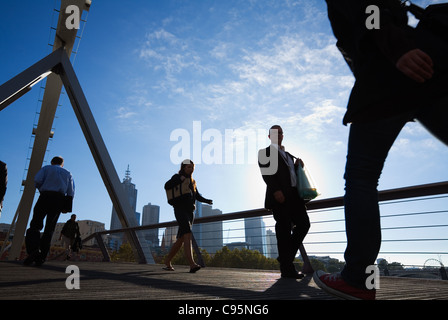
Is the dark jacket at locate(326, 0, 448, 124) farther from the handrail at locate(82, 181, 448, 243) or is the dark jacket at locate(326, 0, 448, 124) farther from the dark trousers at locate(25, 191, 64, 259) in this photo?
the dark trousers at locate(25, 191, 64, 259)

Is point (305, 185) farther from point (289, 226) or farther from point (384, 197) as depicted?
point (384, 197)

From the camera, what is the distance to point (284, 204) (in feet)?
11.9

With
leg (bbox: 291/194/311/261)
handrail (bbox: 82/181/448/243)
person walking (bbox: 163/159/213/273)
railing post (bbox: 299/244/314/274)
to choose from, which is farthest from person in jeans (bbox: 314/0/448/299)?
person walking (bbox: 163/159/213/273)

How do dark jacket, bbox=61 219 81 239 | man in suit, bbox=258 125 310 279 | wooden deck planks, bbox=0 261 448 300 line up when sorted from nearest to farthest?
wooden deck planks, bbox=0 261 448 300 < man in suit, bbox=258 125 310 279 < dark jacket, bbox=61 219 81 239

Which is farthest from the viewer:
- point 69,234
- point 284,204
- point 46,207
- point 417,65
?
point 69,234

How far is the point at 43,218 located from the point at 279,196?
13.1ft

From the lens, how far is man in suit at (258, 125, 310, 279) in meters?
3.62

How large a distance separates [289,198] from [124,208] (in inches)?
270

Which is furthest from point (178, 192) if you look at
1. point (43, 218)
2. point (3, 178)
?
point (3, 178)

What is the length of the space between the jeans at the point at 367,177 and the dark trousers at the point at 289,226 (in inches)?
86.2

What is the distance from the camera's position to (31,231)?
5.13 metres

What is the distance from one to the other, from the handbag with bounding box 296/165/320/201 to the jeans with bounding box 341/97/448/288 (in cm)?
204

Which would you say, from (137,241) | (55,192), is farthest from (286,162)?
(137,241)

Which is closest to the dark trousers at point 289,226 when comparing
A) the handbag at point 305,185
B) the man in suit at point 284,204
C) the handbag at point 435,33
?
the man in suit at point 284,204
